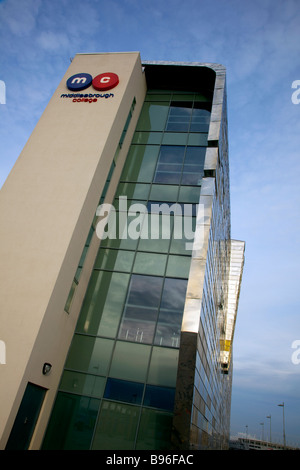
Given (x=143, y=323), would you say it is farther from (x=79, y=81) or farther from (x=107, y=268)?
(x=79, y=81)

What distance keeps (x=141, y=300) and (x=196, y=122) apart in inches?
463

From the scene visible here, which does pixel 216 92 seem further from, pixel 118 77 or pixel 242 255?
pixel 242 255

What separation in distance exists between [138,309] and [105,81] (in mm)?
13162

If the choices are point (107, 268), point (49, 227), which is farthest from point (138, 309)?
point (49, 227)

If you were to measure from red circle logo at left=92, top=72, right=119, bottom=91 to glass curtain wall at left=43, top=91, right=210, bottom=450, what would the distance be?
3166 mm

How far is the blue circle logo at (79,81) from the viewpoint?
704 inches

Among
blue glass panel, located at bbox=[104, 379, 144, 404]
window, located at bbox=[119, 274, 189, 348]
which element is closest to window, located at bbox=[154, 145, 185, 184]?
window, located at bbox=[119, 274, 189, 348]

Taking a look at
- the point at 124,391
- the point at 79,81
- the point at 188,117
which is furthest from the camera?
the point at 188,117

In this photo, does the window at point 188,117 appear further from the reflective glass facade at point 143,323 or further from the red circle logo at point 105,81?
the red circle logo at point 105,81

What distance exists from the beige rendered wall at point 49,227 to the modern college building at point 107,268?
0.05m

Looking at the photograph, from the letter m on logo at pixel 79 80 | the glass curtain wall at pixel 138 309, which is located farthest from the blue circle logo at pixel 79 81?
the glass curtain wall at pixel 138 309

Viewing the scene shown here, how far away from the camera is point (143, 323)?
43.6 feet
